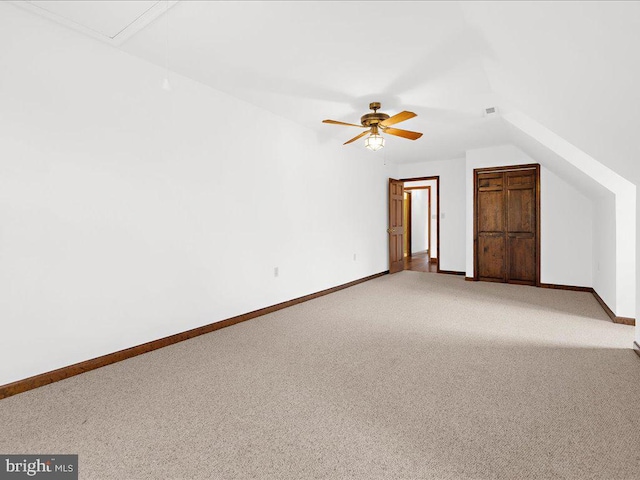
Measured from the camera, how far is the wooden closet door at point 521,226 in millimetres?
5820

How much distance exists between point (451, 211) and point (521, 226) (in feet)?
4.81

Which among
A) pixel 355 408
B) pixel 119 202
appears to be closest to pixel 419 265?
pixel 355 408

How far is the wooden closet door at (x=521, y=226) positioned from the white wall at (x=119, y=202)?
4.09m

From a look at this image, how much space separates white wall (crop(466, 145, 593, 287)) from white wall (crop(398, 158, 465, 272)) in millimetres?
1150

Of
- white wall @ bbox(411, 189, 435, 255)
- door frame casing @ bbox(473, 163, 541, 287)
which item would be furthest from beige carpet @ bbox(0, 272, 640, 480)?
white wall @ bbox(411, 189, 435, 255)

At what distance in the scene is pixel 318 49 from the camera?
107 inches

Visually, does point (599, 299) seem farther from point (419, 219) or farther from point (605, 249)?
point (419, 219)

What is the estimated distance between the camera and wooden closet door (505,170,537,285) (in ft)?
19.1

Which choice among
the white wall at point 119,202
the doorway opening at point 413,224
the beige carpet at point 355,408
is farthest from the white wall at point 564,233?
the white wall at point 119,202

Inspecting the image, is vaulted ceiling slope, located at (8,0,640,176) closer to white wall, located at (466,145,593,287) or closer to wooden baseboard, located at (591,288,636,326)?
wooden baseboard, located at (591,288,636,326)

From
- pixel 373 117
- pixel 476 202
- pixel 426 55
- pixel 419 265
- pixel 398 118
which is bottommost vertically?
pixel 419 265

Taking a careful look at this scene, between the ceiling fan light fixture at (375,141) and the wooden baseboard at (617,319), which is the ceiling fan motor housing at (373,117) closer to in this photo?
the ceiling fan light fixture at (375,141)

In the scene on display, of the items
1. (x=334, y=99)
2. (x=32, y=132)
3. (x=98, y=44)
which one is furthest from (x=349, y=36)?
(x=32, y=132)

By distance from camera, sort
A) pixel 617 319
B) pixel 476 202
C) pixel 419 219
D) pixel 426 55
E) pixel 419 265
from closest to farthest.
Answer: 1. pixel 426 55
2. pixel 617 319
3. pixel 476 202
4. pixel 419 265
5. pixel 419 219
